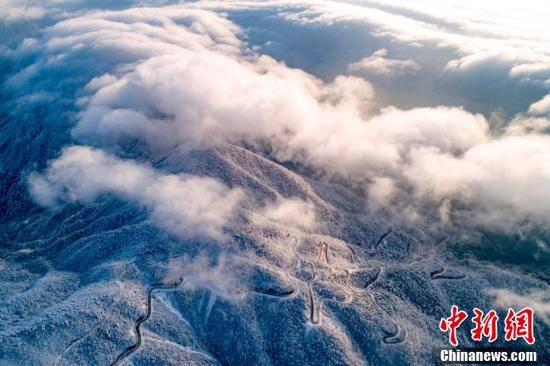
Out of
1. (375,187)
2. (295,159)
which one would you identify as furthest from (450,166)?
(295,159)

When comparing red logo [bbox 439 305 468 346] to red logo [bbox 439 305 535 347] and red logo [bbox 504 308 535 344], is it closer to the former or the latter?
red logo [bbox 439 305 535 347]

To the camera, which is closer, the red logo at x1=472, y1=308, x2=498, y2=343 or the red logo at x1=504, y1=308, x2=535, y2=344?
the red logo at x1=504, y1=308, x2=535, y2=344

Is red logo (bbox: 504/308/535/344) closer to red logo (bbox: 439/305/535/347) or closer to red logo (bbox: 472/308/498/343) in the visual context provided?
red logo (bbox: 439/305/535/347)

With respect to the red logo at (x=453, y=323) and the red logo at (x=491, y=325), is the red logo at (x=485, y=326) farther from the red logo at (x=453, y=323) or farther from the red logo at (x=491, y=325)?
the red logo at (x=453, y=323)

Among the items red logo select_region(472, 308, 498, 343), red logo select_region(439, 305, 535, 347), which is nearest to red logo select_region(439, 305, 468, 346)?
red logo select_region(439, 305, 535, 347)

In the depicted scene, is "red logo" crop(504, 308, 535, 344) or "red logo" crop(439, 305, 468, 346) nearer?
"red logo" crop(439, 305, 468, 346)

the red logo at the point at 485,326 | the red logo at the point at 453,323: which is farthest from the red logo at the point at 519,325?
the red logo at the point at 453,323

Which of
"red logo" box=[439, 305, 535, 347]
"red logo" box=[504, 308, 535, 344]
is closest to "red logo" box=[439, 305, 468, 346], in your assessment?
"red logo" box=[439, 305, 535, 347]

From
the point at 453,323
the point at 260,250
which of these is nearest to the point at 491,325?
the point at 453,323

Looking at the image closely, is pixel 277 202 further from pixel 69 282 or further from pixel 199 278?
pixel 69 282

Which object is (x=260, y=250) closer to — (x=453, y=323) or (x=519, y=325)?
(x=453, y=323)

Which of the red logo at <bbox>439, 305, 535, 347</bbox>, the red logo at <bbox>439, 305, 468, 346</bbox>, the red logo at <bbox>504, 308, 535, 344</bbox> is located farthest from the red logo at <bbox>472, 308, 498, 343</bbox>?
the red logo at <bbox>439, 305, 468, 346</bbox>
